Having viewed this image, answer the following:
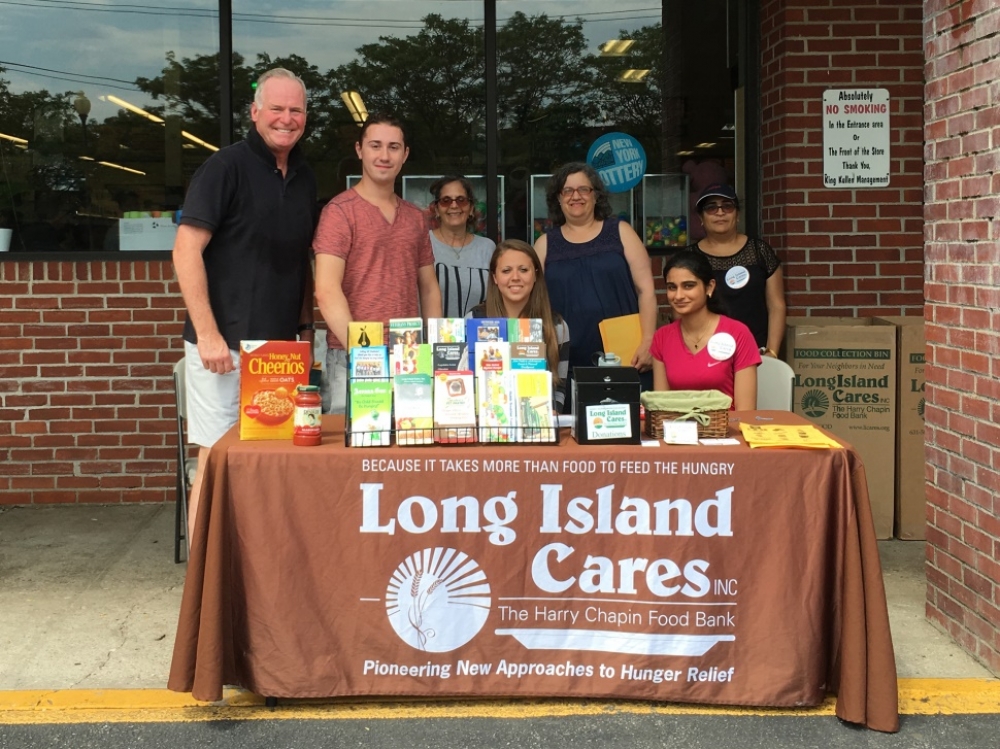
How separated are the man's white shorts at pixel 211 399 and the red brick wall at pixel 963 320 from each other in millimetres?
2795

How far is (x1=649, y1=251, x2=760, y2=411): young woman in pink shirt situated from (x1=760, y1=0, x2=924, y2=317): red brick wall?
6.25 ft

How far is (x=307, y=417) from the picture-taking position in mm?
3916

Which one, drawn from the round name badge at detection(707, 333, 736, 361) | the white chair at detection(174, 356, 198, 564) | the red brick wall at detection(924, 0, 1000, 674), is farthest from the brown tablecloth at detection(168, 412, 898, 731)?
the white chair at detection(174, 356, 198, 564)

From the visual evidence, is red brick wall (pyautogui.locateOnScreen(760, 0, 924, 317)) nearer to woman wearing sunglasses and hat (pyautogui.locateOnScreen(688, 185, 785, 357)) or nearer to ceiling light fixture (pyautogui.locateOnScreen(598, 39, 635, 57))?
woman wearing sunglasses and hat (pyautogui.locateOnScreen(688, 185, 785, 357))

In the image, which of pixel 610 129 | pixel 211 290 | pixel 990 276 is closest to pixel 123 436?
pixel 211 290

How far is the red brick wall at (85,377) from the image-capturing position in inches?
263

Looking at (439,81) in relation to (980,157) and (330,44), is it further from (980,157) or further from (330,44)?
(980,157)

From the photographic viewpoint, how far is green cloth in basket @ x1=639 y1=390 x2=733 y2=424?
3.99 metres

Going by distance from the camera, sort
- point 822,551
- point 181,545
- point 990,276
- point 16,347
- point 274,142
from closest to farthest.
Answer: point 822,551 → point 990,276 → point 274,142 → point 181,545 → point 16,347

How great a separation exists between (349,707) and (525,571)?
2.53 feet

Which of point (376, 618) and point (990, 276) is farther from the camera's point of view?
point (990, 276)

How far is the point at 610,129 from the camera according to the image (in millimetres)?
6875

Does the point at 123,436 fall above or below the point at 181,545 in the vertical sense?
above

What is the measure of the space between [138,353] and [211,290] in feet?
7.54
